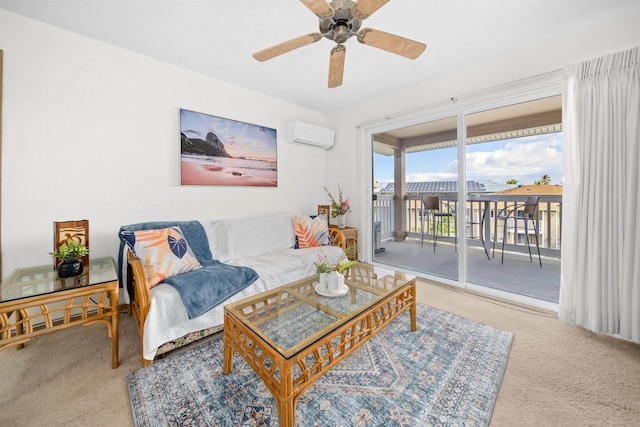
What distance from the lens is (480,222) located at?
13.1 ft

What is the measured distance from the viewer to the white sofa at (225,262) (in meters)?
1.60

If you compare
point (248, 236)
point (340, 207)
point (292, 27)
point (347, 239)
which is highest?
point (292, 27)

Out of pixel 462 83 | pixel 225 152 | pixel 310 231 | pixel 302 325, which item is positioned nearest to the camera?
pixel 302 325

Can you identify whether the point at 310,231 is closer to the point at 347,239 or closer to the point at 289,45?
the point at 347,239

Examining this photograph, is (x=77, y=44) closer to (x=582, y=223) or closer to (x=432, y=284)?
(x=432, y=284)

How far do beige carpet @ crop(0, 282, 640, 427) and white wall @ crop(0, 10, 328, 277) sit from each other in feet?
2.64

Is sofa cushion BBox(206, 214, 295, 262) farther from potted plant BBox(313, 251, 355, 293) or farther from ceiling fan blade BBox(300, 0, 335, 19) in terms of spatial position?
ceiling fan blade BBox(300, 0, 335, 19)

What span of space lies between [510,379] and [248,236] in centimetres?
243

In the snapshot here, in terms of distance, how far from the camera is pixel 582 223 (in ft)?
6.63

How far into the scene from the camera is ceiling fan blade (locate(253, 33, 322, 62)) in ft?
5.35

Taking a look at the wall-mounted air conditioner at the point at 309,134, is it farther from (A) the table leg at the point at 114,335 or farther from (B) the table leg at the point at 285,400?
(B) the table leg at the point at 285,400


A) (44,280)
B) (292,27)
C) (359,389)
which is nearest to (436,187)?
(292,27)

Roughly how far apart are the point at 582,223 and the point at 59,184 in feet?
13.9

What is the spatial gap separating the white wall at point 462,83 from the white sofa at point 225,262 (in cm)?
128
